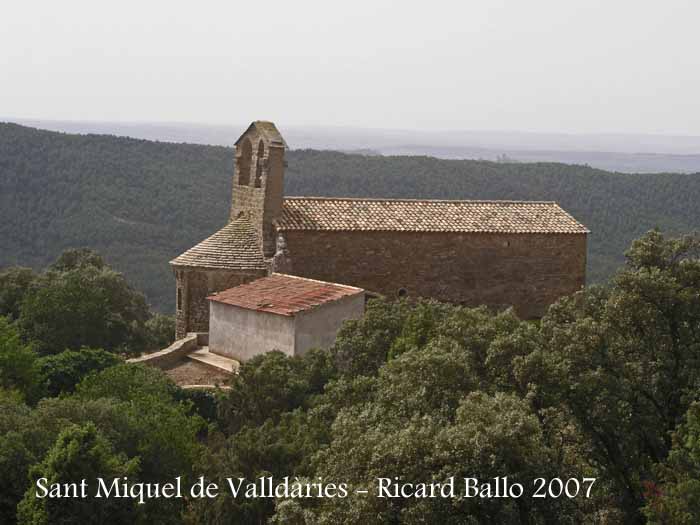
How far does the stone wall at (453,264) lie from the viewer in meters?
24.2

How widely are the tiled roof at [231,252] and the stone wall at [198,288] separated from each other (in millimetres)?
152

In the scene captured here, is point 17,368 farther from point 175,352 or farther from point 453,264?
point 453,264

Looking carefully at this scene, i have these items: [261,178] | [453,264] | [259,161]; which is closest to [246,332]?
[261,178]

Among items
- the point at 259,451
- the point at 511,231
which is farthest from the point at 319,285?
the point at 259,451

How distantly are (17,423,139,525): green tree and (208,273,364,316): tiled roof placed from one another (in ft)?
22.1

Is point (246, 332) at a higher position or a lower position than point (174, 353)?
higher

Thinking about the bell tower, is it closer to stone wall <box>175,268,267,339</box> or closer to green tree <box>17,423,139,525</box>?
stone wall <box>175,268,267,339</box>

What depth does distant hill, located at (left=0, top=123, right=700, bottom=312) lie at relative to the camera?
58344 mm

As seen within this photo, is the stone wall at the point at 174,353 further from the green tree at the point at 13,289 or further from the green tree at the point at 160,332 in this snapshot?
the green tree at the point at 13,289

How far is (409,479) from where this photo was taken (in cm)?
1140

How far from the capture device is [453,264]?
2489 centimetres

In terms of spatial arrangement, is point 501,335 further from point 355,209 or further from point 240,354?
point 355,209

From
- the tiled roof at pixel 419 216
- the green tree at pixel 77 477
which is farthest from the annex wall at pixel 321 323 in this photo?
the green tree at pixel 77 477

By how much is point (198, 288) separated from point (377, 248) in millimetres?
3999
